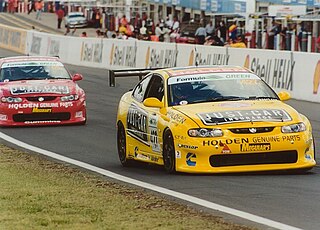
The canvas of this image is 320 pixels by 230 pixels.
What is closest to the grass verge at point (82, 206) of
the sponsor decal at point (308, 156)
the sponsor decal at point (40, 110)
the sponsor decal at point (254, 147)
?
the sponsor decal at point (254, 147)

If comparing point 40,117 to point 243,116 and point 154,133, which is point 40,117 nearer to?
point 154,133

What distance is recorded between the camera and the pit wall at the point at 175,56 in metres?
25.3

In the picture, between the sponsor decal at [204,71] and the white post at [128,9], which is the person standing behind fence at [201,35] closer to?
the white post at [128,9]

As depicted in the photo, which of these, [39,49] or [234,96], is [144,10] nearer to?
[39,49]

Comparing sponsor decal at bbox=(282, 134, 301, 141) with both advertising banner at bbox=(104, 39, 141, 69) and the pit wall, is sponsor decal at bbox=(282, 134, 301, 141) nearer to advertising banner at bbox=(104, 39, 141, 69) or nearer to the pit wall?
the pit wall

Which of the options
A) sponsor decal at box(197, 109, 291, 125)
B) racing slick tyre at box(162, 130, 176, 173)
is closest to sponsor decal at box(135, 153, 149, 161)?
racing slick tyre at box(162, 130, 176, 173)

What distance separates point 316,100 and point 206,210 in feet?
52.1

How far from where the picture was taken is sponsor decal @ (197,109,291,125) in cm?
1179

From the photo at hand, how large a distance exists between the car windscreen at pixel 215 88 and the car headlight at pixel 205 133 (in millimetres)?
939

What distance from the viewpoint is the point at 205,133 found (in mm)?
11742

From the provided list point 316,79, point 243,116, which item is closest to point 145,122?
point 243,116

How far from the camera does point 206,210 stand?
9258mm

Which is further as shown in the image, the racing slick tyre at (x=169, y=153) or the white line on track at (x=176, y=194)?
the racing slick tyre at (x=169, y=153)

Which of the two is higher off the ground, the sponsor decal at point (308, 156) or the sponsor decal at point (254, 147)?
the sponsor decal at point (254, 147)
